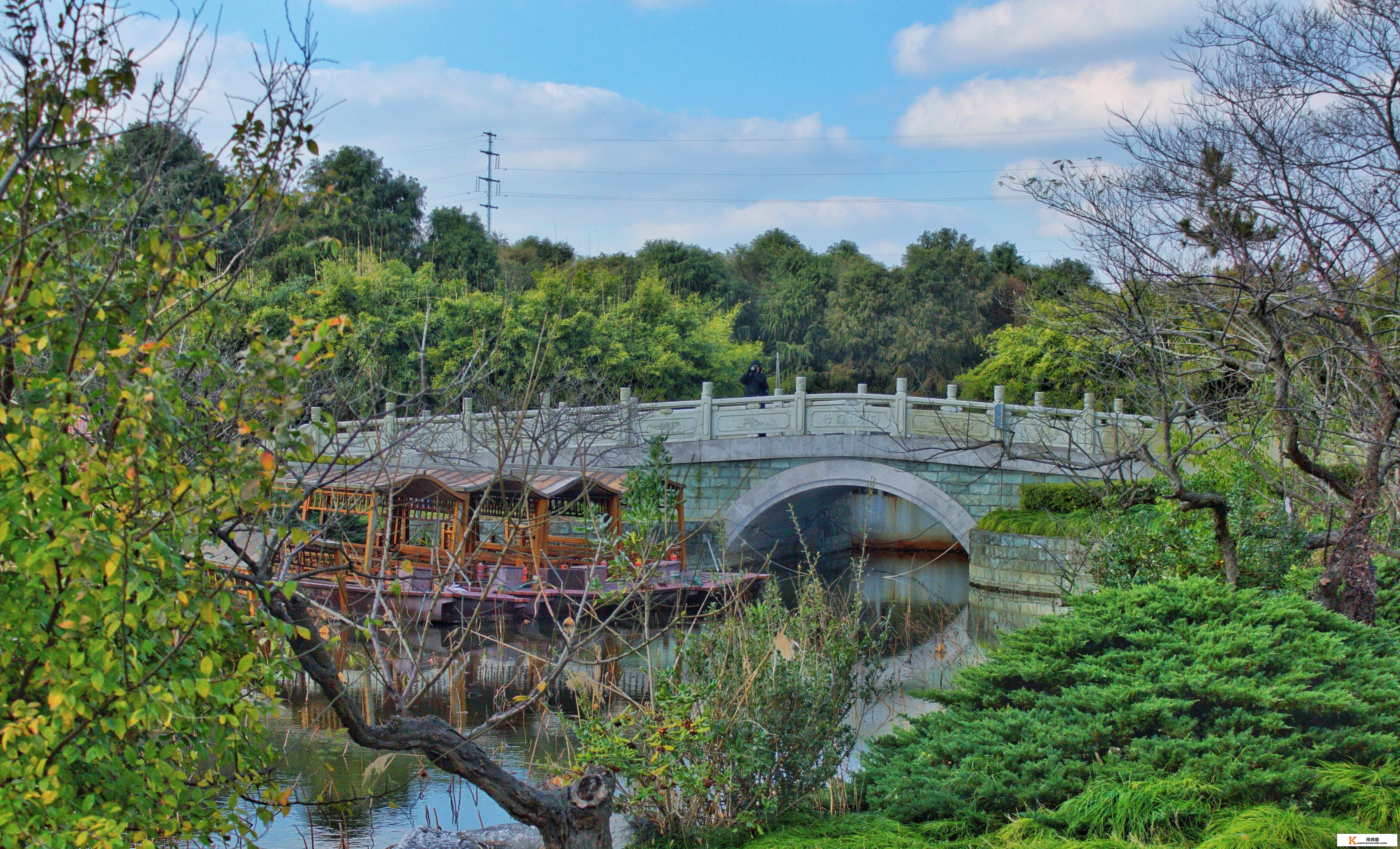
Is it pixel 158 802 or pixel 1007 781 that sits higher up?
pixel 158 802

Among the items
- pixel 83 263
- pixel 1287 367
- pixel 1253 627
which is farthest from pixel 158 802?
pixel 1287 367

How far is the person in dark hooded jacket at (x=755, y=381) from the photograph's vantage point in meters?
16.6

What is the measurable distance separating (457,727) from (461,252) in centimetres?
1759

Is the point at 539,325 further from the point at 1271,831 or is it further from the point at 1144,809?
the point at 1271,831

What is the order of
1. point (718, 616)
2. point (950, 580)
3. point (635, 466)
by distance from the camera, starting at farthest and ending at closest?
1. point (950, 580)
2. point (635, 466)
3. point (718, 616)

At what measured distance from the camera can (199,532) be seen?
2.22 metres

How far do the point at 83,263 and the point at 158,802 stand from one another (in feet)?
4.43

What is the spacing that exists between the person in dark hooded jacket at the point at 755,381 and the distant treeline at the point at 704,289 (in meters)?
2.71

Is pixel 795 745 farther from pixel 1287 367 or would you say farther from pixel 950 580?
pixel 950 580

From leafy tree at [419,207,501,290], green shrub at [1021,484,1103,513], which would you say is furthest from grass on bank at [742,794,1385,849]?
leafy tree at [419,207,501,290]

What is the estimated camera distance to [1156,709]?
3736 mm

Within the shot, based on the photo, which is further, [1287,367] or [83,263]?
[1287,367]

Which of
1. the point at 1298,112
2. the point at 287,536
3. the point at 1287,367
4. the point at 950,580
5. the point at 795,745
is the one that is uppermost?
the point at 1298,112

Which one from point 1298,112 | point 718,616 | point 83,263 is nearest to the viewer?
point 83,263
